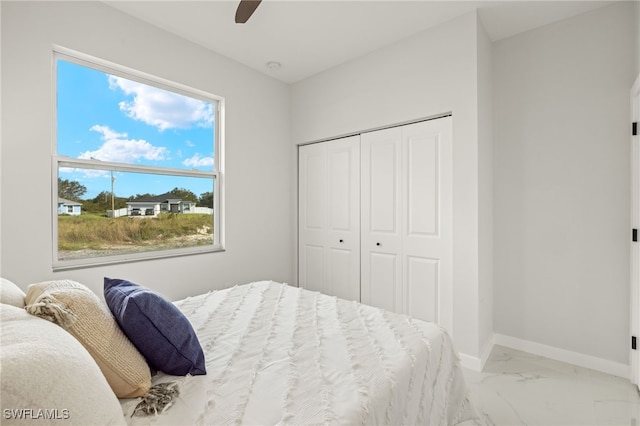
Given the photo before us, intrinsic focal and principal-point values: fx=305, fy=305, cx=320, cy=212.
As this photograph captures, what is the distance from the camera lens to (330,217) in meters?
3.57

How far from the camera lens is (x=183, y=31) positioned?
2.79 m

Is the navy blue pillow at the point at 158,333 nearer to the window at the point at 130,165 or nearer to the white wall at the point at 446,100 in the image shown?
the window at the point at 130,165

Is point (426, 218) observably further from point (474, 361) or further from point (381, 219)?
point (474, 361)

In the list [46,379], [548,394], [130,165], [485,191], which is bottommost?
[548,394]

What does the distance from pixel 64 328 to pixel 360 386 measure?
100cm

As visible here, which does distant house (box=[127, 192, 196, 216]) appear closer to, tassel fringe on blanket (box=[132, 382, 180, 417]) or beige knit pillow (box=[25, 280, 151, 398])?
beige knit pillow (box=[25, 280, 151, 398])

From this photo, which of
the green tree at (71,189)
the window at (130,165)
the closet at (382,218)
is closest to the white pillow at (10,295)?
the window at (130,165)

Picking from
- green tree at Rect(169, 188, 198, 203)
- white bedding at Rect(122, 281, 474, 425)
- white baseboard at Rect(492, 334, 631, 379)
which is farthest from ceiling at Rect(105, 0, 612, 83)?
white baseboard at Rect(492, 334, 631, 379)

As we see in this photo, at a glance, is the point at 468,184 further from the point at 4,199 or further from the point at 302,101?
the point at 4,199

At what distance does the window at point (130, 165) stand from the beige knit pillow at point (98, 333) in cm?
158

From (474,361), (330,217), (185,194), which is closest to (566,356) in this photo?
(474,361)

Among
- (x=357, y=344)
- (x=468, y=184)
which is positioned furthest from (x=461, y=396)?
(x=468, y=184)

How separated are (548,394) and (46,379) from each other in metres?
2.75

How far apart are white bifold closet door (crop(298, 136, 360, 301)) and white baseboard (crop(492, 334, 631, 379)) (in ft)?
4.78
